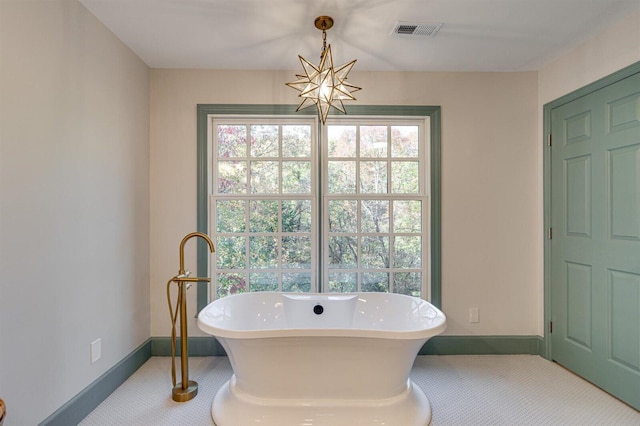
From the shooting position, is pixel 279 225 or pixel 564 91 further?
pixel 279 225

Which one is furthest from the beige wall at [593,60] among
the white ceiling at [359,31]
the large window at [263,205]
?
the large window at [263,205]

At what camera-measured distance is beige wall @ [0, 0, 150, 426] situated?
1.37m

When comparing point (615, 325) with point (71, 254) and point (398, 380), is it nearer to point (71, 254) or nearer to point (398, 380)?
point (398, 380)

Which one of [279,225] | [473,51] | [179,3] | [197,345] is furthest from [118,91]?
[473,51]

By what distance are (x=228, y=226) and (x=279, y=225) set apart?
16.8 inches

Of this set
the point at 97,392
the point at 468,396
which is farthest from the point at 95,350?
the point at 468,396

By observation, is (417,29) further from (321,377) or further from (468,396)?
(468,396)

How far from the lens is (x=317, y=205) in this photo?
2580 mm

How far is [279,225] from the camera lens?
259cm

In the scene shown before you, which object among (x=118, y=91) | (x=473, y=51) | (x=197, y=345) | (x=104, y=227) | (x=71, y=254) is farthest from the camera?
(x=197, y=345)

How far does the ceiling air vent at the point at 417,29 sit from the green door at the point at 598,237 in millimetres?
1182

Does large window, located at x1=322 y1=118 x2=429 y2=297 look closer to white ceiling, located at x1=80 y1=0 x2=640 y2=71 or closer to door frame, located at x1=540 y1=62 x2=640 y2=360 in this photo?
white ceiling, located at x1=80 y1=0 x2=640 y2=71

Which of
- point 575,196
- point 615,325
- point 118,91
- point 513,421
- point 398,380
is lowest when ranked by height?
point 513,421

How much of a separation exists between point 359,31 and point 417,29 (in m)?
0.37
